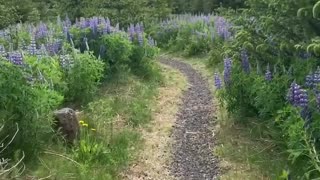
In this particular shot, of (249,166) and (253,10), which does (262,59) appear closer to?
(253,10)

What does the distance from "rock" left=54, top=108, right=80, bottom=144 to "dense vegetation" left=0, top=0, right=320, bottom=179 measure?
121 mm

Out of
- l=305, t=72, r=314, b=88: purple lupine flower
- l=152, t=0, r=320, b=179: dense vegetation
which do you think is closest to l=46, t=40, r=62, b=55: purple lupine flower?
l=152, t=0, r=320, b=179: dense vegetation

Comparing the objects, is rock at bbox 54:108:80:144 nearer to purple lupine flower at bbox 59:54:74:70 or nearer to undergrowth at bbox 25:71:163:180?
undergrowth at bbox 25:71:163:180

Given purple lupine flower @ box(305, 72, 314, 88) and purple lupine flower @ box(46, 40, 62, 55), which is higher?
purple lupine flower @ box(305, 72, 314, 88)

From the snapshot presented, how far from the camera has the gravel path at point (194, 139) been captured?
5820mm

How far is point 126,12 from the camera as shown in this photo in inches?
742

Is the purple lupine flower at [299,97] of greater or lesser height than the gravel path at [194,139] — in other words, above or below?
above

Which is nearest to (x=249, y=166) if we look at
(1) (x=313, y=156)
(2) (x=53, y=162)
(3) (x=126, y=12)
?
(1) (x=313, y=156)

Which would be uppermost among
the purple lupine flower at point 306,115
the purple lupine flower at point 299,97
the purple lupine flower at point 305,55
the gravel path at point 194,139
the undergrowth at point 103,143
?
the purple lupine flower at point 305,55

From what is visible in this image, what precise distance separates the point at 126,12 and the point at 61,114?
13.5 m

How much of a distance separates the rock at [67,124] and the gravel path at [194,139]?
1.33 m

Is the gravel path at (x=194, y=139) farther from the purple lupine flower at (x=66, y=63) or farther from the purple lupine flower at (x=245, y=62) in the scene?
the purple lupine flower at (x=66, y=63)

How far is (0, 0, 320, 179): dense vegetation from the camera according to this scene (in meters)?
4.89

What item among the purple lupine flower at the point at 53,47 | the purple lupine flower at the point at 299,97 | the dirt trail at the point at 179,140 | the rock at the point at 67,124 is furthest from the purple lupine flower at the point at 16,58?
the purple lupine flower at the point at 299,97
